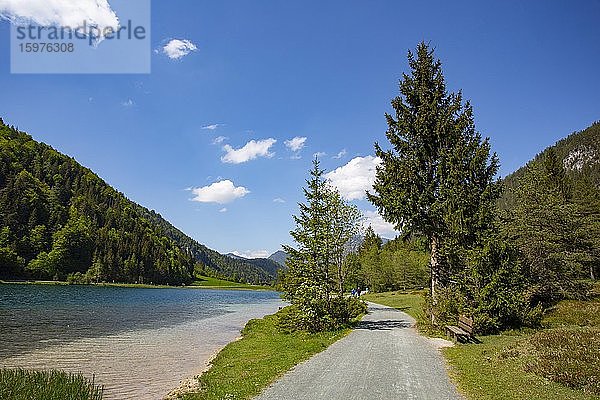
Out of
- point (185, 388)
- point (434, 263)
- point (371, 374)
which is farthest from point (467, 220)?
point (185, 388)

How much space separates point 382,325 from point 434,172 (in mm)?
10638

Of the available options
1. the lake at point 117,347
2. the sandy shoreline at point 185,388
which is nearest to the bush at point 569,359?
the sandy shoreline at point 185,388

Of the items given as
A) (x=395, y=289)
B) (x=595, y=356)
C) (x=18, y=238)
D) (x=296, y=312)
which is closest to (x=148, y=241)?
(x=18, y=238)

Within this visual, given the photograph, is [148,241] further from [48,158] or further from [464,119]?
[464,119]

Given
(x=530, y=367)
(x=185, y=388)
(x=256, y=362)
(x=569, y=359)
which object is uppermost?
Answer: (x=569, y=359)

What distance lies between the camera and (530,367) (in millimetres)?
12938

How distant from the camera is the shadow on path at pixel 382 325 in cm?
2531

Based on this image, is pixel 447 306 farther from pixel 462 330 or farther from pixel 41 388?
pixel 41 388

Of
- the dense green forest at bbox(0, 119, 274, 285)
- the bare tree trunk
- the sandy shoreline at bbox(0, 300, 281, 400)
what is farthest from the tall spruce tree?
the dense green forest at bbox(0, 119, 274, 285)

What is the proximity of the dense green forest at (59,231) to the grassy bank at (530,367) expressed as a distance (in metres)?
134

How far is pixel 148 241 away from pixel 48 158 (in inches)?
2433

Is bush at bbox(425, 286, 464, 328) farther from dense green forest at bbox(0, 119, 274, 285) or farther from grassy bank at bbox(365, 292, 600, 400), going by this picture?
dense green forest at bbox(0, 119, 274, 285)

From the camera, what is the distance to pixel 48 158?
625 feet

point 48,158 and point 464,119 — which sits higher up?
point 48,158
